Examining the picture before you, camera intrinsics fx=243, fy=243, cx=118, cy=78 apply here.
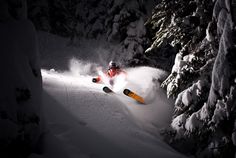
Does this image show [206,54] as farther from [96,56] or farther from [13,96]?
[96,56]

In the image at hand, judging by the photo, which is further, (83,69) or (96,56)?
(96,56)

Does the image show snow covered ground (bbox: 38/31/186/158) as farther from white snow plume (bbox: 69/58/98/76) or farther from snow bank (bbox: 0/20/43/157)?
white snow plume (bbox: 69/58/98/76)

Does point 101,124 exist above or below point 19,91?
above

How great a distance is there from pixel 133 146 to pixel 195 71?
301cm

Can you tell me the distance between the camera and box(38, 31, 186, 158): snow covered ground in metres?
6.48

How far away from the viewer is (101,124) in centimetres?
829

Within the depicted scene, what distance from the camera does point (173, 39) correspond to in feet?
29.1

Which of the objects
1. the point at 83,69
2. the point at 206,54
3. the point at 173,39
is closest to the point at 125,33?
the point at 83,69

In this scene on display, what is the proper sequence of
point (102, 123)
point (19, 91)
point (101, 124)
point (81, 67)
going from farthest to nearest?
point (81, 67) → point (102, 123) → point (101, 124) → point (19, 91)

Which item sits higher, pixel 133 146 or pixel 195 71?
pixel 195 71

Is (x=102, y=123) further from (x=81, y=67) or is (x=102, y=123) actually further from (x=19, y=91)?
(x=81, y=67)

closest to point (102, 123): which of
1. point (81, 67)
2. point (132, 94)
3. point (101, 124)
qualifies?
point (101, 124)

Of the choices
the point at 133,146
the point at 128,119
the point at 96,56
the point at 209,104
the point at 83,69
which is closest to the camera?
the point at 209,104

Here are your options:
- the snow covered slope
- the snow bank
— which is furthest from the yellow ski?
the snow bank
